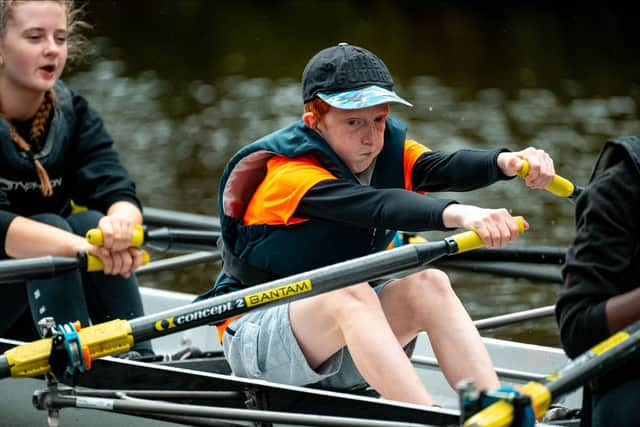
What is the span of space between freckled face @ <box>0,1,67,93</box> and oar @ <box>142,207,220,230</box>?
1.07m

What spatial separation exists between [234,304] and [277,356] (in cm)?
25

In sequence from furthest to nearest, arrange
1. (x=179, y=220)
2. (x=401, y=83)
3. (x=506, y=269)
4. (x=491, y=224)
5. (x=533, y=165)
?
(x=401, y=83) < (x=179, y=220) < (x=506, y=269) < (x=533, y=165) < (x=491, y=224)

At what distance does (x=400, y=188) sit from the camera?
9.44ft

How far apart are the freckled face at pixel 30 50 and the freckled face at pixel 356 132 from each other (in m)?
0.98

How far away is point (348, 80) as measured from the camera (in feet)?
9.00

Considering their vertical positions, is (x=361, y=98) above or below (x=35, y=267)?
above

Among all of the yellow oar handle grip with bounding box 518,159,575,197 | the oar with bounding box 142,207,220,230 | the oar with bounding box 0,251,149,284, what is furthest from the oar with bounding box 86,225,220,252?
the yellow oar handle grip with bounding box 518,159,575,197

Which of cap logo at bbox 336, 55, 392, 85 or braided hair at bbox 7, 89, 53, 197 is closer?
cap logo at bbox 336, 55, 392, 85

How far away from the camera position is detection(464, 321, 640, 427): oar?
2.10 meters

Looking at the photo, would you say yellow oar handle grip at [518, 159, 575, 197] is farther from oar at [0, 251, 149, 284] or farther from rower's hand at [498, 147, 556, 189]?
Result: oar at [0, 251, 149, 284]

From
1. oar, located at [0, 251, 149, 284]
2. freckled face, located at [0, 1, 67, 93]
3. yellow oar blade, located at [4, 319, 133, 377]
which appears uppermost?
freckled face, located at [0, 1, 67, 93]

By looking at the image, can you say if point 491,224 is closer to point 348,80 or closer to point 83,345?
point 348,80

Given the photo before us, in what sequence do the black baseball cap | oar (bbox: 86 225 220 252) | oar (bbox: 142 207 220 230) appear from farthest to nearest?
oar (bbox: 142 207 220 230)
oar (bbox: 86 225 220 252)
the black baseball cap

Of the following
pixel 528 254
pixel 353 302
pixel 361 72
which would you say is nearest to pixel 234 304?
pixel 353 302
